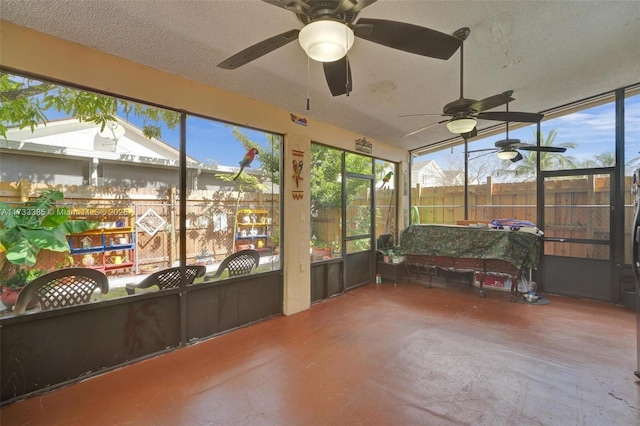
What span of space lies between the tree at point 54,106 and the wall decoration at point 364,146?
312cm

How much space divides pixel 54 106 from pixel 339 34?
7.96ft

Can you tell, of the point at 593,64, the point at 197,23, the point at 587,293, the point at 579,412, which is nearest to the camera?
the point at 579,412

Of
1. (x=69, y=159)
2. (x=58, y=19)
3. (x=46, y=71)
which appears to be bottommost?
(x=69, y=159)

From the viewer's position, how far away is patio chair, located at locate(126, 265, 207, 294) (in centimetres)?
287

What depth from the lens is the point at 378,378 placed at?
98.5 inches

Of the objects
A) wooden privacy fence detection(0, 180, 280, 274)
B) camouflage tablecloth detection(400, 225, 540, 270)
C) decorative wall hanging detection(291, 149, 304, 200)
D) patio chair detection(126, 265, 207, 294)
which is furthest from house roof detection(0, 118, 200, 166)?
camouflage tablecloth detection(400, 225, 540, 270)

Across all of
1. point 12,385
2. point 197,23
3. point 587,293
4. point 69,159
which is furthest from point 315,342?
point 587,293

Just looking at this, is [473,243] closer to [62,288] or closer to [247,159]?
[247,159]

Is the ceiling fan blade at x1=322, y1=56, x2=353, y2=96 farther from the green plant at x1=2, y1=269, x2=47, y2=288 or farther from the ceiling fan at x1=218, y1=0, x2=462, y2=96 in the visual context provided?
the green plant at x1=2, y1=269, x2=47, y2=288

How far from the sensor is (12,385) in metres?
2.19

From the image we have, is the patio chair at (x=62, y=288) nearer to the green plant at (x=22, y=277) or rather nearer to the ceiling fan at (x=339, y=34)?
the green plant at (x=22, y=277)

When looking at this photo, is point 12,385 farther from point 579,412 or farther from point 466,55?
point 466,55

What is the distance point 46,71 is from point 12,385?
234 cm

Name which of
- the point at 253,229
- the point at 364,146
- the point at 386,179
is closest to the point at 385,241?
the point at 386,179
